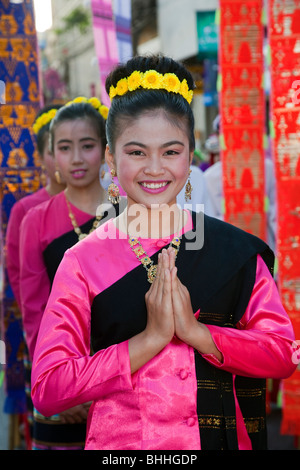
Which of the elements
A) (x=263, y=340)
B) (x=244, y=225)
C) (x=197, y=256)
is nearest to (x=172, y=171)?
(x=197, y=256)

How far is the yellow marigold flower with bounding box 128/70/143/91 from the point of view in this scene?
1.89 metres

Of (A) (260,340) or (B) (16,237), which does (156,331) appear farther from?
(B) (16,237)

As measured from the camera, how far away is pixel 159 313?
171 cm

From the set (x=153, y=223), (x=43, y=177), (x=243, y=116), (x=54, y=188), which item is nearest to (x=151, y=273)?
(x=153, y=223)

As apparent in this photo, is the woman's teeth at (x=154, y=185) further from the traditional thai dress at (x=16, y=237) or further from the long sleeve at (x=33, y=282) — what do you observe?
the traditional thai dress at (x=16, y=237)

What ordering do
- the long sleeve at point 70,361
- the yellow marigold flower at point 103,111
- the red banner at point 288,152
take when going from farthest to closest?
the red banner at point 288,152 < the yellow marigold flower at point 103,111 < the long sleeve at point 70,361

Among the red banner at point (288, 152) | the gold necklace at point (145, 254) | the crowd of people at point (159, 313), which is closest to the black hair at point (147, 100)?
the crowd of people at point (159, 313)

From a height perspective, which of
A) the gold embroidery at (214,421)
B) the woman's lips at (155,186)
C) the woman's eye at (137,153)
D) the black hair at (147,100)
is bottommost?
the gold embroidery at (214,421)

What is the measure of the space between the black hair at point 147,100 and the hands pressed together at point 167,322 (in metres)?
0.44

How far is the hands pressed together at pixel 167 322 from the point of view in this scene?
171 cm

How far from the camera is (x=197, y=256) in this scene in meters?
1.92

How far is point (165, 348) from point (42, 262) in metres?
1.33

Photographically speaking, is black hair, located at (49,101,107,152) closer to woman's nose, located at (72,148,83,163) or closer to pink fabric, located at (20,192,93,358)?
woman's nose, located at (72,148,83,163)
